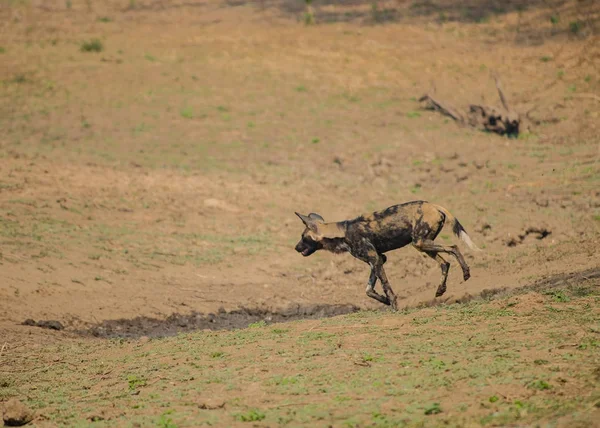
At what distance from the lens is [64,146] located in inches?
733

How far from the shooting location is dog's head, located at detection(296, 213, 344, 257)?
1155cm

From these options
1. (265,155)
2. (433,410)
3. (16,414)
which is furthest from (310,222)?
(265,155)

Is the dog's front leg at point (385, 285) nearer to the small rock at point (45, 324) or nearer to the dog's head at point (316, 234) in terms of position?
the dog's head at point (316, 234)

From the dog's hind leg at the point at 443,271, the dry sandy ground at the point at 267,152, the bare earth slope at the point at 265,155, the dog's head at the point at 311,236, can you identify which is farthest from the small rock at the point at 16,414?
the dog's hind leg at the point at 443,271

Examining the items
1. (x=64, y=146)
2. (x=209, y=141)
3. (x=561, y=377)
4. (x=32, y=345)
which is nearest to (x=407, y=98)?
(x=209, y=141)

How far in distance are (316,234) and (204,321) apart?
72.9 inches

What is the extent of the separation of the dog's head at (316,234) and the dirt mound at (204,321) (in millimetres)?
983

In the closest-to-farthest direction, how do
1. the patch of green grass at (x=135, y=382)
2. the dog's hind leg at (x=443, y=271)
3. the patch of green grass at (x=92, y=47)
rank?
the patch of green grass at (x=135, y=382)
the dog's hind leg at (x=443, y=271)
the patch of green grass at (x=92, y=47)

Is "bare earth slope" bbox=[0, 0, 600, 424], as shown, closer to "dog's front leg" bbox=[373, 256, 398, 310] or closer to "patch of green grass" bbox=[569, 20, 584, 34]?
"patch of green grass" bbox=[569, 20, 584, 34]

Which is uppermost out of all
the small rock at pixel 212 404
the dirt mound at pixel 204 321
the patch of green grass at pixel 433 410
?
the patch of green grass at pixel 433 410

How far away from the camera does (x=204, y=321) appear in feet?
39.8

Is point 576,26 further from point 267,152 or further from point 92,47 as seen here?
point 92,47

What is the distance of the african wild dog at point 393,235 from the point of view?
11.0m

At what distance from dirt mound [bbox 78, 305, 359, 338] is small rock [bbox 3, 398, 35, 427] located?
3841mm
